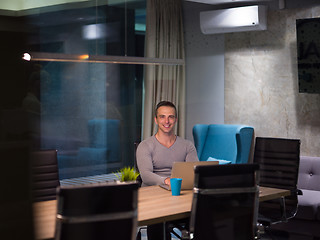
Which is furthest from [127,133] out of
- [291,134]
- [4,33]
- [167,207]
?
[4,33]

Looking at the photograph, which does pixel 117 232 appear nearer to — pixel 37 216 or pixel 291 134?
pixel 37 216

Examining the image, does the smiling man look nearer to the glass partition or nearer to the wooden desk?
the wooden desk

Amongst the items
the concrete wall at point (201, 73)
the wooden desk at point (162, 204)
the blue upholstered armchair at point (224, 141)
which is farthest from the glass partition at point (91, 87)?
the wooden desk at point (162, 204)

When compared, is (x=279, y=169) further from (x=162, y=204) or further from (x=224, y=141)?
(x=224, y=141)

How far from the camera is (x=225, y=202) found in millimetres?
2191

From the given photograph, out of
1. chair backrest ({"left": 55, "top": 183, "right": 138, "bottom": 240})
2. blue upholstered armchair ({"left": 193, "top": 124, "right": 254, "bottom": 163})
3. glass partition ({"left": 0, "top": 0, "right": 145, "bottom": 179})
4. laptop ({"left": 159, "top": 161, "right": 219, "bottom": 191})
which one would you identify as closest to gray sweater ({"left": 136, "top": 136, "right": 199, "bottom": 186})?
laptop ({"left": 159, "top": 161, "right": 219, "bottom": 191})

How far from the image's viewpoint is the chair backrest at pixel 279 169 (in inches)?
140

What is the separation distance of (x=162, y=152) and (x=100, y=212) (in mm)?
1482

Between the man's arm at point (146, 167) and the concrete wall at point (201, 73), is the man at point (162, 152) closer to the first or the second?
the man's arm at point (146, 167)

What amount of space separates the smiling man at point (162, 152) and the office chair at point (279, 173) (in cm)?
83

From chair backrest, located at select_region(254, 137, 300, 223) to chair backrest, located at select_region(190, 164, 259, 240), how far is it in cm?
124

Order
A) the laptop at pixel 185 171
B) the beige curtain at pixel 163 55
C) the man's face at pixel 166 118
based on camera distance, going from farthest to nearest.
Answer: the beige curtain at pixel 163 55
the man's face at pixel 166 118
the laptop at pixel 185 171

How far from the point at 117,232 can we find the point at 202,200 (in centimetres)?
56

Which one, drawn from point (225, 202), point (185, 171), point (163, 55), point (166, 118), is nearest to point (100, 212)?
point (225, 202)
